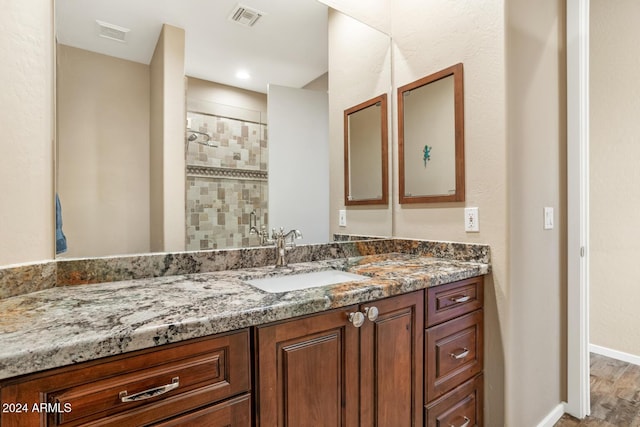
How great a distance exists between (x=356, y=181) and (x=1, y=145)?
1.54 m

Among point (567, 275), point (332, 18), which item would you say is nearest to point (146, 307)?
point (332, 18)

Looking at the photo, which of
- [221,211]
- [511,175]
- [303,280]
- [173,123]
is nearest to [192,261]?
[221,211]

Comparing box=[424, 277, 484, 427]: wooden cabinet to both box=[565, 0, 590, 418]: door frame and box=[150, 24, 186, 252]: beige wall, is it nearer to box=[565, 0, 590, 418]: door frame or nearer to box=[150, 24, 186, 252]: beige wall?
box=[565, 0, 590, 418]: door frame

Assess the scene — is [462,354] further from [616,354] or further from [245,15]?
[616,354]

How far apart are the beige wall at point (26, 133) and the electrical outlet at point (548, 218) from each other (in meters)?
2.16

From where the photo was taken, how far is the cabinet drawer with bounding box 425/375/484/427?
1247 millimetres

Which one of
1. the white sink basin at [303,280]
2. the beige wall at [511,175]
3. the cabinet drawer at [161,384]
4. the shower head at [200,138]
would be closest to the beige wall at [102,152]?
the shower head at [200,138]

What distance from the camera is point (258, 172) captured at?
1509mm

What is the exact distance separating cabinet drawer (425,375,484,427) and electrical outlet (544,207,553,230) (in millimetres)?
862

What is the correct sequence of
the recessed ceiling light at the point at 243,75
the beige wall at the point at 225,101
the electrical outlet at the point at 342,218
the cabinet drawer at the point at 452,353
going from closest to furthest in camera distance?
the cabinet drawer at the point at 452,353
the beige wall at the point at 225,101
the recessed ceiling light at the point at 243,75
the electrical outlet at the point at 342,218

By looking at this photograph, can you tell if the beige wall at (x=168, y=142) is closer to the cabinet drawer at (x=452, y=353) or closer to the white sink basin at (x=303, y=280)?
the white sink basin at (x=303, y=280)

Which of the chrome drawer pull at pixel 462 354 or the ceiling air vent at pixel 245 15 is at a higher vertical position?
the ceiling air vent at pixel 245 15

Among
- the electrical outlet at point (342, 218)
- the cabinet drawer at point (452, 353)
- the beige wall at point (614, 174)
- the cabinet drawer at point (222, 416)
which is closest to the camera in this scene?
the cabinet drawer at point (222, 416)

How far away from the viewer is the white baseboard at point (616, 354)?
2377 millimetres
